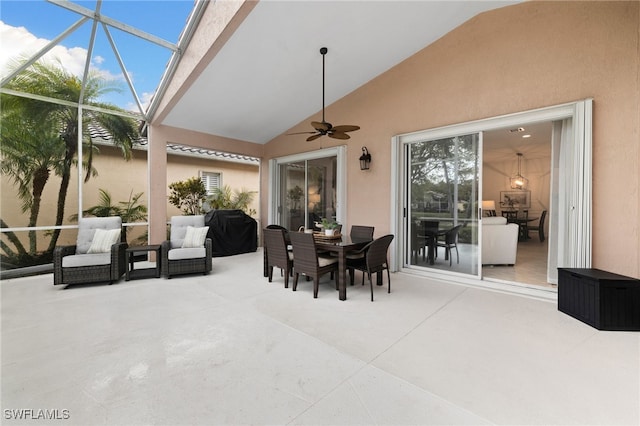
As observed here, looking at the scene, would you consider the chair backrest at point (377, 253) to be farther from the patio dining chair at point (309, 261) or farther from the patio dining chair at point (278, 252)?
the patio dining chair at point (278, 252)

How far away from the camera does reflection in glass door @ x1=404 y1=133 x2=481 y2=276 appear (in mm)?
4398

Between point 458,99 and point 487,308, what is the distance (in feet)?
10.6

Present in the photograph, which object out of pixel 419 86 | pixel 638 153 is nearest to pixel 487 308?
pixel 638 153

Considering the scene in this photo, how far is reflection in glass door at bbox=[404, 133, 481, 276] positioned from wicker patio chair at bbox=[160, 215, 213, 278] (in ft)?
12.2

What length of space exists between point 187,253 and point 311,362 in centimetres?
337

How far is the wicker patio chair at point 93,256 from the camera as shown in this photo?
394cm

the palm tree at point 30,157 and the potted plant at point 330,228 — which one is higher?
the palm tree at point 30,157

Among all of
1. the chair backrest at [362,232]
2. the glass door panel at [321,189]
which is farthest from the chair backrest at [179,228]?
the chair backrest at [362,232]

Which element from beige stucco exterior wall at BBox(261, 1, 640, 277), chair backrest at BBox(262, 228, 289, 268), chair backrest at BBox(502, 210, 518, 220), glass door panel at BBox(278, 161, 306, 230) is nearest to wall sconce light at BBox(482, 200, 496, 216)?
chair backrest at BBox(502, 210, 518, 220)

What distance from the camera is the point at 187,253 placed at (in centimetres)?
465

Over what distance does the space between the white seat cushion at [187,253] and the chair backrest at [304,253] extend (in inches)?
75.7

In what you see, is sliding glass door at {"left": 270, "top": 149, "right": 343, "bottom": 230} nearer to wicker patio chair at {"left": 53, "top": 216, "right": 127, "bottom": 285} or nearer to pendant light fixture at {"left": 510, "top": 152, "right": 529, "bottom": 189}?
wicker patio chair at {"left": 53, "top": 216, "right": 127, "bottom": 285}

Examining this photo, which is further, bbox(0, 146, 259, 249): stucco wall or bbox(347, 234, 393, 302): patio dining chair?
bbox(0, 146, 259, 249): stucco wall

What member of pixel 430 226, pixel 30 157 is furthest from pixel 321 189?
pixel 30 157
